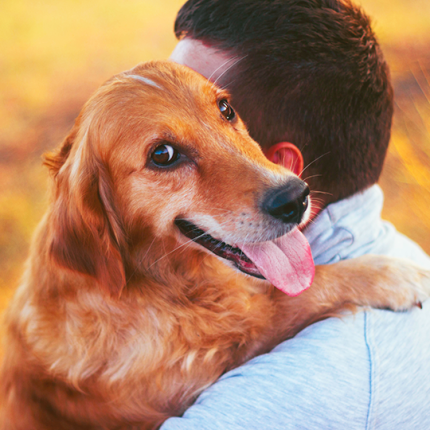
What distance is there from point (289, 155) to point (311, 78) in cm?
39

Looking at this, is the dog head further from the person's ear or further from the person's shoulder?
the person's shoulder

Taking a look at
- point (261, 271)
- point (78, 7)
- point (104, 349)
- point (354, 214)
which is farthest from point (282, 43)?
point (78, 7)

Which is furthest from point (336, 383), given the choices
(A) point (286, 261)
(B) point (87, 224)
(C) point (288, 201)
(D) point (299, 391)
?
(B) point (87, 224)

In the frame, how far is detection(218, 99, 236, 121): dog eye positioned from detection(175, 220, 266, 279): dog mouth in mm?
577

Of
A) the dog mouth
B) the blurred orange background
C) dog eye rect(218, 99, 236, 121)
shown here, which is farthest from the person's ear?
the blurred orange background

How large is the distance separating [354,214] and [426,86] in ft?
17.1

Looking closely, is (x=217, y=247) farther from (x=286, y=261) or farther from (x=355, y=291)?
(x=355, y=291)

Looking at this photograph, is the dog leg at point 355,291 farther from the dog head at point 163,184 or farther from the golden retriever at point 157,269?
the dog head at point 163,184

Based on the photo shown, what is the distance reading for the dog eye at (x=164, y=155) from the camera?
5.95ft

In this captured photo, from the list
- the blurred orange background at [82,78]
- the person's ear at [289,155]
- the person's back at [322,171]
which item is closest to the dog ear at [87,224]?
the person's back at [322,171]

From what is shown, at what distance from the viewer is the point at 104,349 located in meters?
2.02

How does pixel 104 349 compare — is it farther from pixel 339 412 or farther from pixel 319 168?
pixel 319 168

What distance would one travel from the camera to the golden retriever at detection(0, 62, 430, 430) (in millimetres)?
1808

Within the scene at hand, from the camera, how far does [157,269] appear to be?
80.7 inches
